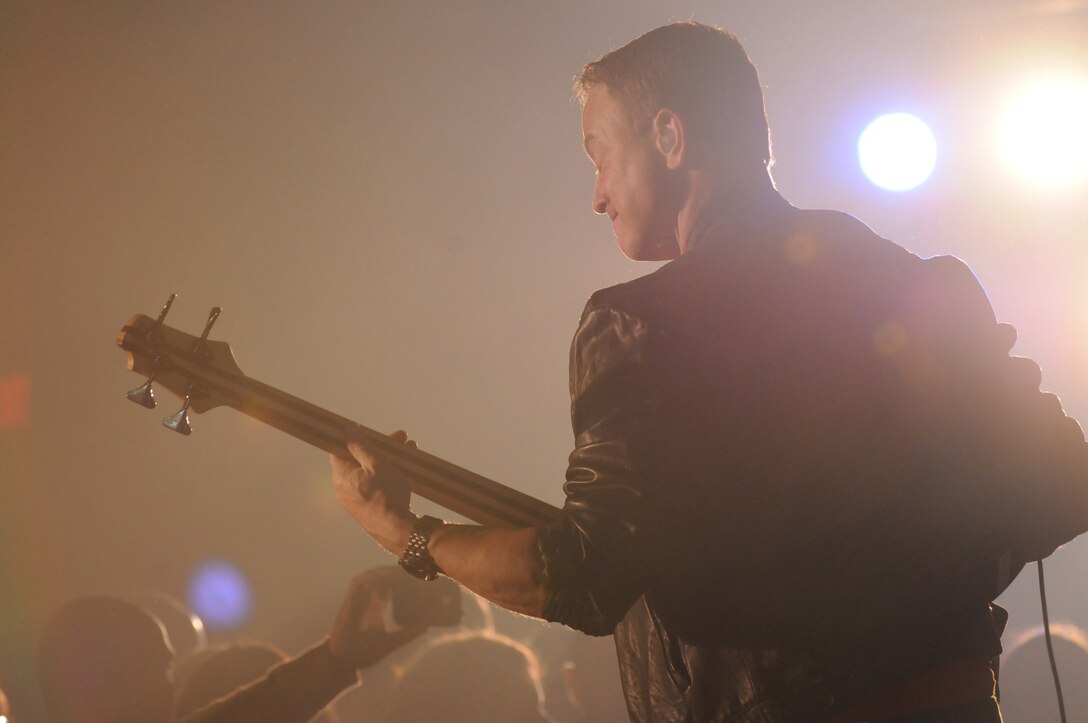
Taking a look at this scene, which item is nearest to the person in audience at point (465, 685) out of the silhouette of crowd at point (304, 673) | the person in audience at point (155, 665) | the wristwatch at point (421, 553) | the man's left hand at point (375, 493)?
the silhouette of crowd at point (304, 673)

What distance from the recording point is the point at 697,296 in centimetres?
151

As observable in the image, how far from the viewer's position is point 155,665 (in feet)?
13.7

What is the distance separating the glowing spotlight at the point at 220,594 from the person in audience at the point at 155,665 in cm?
559

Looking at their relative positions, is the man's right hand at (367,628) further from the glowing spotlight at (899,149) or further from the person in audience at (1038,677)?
the glowing spotlight at (899,149)

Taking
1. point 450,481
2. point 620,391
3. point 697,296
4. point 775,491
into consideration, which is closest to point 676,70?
point 697,296

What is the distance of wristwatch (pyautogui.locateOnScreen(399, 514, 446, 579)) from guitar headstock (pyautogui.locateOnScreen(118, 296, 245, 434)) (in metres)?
1.11

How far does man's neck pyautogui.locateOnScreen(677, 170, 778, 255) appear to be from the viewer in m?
1.82

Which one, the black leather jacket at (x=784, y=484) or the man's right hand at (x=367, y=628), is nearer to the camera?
the black leather jacket at (x=784, y=484)


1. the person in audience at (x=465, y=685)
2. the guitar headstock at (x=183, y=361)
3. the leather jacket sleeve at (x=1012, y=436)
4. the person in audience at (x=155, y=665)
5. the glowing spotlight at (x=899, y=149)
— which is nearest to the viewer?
the leather jacket sleeve at (x=1012, y=436)

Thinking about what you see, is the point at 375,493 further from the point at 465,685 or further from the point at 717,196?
the point at 465,685

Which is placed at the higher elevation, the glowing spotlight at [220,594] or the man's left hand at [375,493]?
the man's left hand at [375,493]

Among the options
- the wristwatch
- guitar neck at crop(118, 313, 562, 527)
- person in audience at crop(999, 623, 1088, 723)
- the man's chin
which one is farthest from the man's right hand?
person in audience at crop(999, 623, 1088, 723)

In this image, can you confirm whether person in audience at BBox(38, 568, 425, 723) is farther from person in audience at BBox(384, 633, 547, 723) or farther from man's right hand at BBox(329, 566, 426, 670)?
person in audience at BBox(384, 633, 547, 723)

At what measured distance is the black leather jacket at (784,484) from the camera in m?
1.40
